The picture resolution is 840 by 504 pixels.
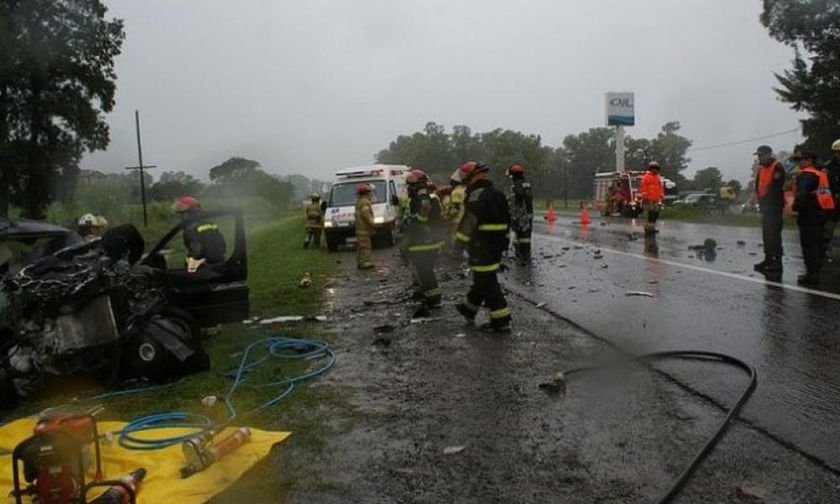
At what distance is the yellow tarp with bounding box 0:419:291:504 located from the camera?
12.0 ft

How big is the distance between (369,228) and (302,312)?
5.08 metres

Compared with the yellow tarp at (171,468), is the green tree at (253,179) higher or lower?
higher

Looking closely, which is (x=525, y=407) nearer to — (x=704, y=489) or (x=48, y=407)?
(x=704, y=489)

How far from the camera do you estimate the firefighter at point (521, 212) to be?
13.4 metres

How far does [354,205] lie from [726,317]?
13.7 meters

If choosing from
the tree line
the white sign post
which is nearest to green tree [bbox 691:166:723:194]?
the tree line

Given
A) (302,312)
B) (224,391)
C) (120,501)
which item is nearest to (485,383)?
(224,391)

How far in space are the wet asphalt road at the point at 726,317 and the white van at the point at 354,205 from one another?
22.2ft

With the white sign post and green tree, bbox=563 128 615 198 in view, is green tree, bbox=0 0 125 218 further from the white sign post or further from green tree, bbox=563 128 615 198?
green tree, bbox=563 128 615 198

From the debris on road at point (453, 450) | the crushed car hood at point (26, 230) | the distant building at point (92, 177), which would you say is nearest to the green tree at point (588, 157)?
the distant building at point (92, 177)

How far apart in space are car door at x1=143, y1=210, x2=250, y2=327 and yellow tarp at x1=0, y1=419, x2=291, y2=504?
2.31 meters

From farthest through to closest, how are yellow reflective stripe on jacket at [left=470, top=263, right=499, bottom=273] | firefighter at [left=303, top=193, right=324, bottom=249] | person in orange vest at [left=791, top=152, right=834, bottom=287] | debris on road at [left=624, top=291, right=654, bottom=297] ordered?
1. firefighter at [left=303, top=193, right=324, bottom=249]
2. person in orange vest at [left=791, top=152, right=834, bottom=287]
3. debris on road at [left=624, top=291, right=654, bottom=297]
4. yellow reflective stripe on jacket at [left=470, top=263, right=499, bottom=273]

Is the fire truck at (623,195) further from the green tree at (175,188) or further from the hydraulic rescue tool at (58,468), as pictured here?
the hydraulic rescue tool at (58,468)

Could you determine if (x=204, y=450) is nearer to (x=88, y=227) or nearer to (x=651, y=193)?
(x=88, y=227)
